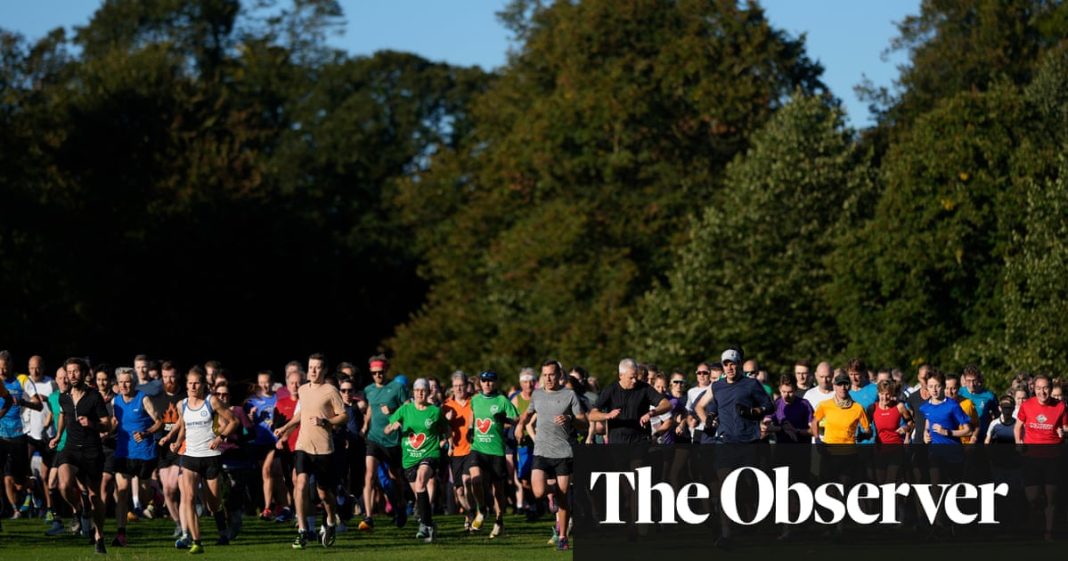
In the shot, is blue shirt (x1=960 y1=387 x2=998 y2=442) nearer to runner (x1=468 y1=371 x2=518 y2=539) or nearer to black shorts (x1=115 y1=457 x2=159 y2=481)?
runner (x1=468 y1=371 x2=518 y2=539)

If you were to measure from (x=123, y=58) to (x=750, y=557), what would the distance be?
161 feet

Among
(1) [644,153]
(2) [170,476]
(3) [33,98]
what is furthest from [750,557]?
(3) [33,98]

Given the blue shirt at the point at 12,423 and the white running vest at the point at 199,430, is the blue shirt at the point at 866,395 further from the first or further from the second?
the blue shirt at the point at 12,423

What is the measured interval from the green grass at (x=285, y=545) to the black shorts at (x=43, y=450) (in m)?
0.85

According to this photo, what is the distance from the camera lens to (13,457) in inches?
892

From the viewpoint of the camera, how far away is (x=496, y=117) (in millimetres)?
59438

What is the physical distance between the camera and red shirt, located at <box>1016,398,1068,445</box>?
21.0 metres

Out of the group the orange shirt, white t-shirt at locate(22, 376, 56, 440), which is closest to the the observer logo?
the orange shirt

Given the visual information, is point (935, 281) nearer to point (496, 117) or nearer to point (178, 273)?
point (496, 117)

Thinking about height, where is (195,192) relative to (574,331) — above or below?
above

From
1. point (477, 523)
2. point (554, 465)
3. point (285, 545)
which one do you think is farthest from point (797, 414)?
point (285, 545)

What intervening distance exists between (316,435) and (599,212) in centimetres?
3335

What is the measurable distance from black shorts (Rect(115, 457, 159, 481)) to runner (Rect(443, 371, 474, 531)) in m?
3.79

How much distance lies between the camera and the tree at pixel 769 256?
48656 mm
